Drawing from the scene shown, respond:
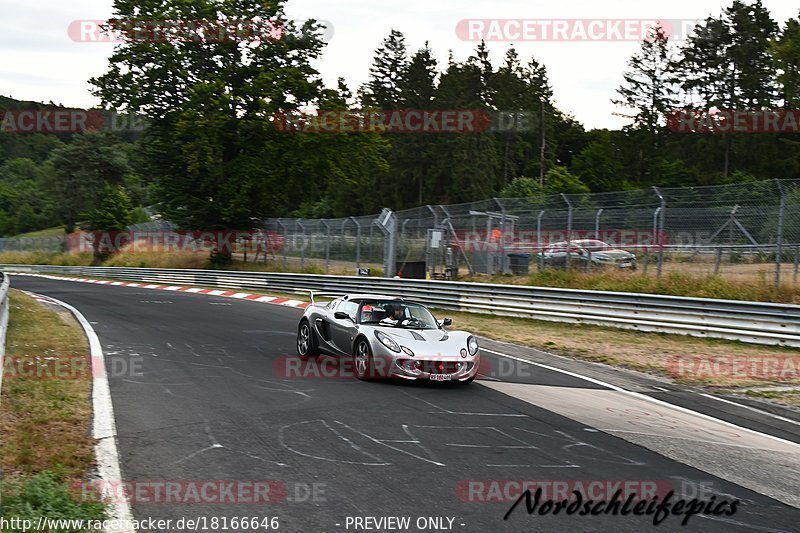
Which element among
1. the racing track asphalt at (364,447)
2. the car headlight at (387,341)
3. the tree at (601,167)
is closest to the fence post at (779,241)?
the racing track asphalt at (364,447)

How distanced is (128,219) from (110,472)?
5478 cm

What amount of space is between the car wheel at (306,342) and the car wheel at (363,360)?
1576 mm

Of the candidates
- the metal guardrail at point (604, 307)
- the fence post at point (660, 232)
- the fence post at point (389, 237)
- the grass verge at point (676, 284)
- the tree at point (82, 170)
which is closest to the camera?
the metal guardrail at point (604, 307)

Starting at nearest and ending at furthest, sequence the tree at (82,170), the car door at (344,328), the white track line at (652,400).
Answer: the white track line at (652,400), the car door at (344,328), the tree at (82,170)

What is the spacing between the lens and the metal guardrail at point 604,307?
48.9ft

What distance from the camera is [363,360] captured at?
10.3 meters

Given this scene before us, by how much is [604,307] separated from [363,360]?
29.9 feet

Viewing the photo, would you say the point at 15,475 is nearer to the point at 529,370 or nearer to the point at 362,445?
the point at 362,445

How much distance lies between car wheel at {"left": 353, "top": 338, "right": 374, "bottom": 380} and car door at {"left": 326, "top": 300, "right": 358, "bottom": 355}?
251mm

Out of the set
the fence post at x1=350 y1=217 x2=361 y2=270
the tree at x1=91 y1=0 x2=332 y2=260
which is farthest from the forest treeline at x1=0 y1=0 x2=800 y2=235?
the fence post at x1=350 y1=217 x2=361 y2=270

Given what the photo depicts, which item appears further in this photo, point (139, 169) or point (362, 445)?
point (139, 169)

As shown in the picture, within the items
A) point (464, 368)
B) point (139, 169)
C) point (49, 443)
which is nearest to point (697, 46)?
point (139, 169)

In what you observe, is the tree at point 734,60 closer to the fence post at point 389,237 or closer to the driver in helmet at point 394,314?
the fence post at point 389,237

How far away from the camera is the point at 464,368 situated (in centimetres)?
1006
